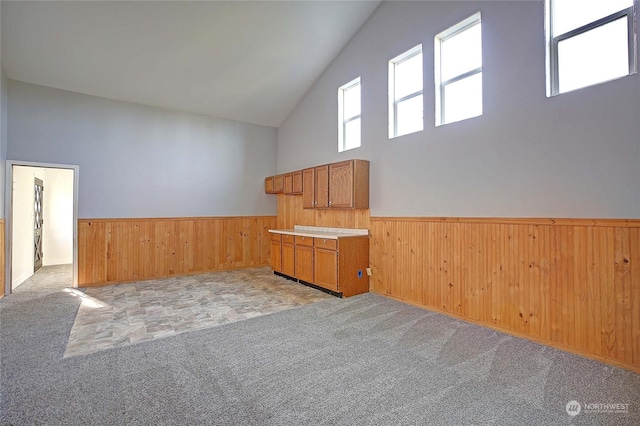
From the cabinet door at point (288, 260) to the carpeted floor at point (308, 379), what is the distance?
218cm

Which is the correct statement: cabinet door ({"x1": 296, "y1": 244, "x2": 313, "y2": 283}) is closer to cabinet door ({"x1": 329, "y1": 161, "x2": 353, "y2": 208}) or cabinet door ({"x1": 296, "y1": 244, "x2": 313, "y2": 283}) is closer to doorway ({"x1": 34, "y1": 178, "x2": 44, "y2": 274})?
cabinet door ({"x1": 329, "y1": 161, "x2": 353, "y2": 208})

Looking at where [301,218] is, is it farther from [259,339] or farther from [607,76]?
[607,76]

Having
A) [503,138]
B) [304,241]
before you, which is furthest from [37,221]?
[503,138]

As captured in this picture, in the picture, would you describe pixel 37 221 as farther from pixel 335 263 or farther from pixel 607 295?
pixel 607 295

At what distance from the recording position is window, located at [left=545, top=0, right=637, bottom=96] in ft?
8.20

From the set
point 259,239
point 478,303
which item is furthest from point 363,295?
point 259,239

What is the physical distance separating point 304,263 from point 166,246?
111 inches

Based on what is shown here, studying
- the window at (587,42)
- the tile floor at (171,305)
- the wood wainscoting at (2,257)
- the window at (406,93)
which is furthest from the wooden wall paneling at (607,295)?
the wood wainscoting at (2,257)

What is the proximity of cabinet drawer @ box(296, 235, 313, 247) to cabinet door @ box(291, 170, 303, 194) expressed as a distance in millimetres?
1137

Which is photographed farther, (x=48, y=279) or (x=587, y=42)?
(x=48, y=279)

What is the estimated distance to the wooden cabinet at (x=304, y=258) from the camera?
5055mm

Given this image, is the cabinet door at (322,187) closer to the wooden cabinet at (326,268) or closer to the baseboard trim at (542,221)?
the wooden cabinet at (326,268)

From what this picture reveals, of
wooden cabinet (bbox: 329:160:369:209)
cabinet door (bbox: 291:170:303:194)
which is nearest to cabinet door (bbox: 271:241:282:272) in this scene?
cabinet door (bbox: 291:170:303:194)

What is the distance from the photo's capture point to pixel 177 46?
451 cm
